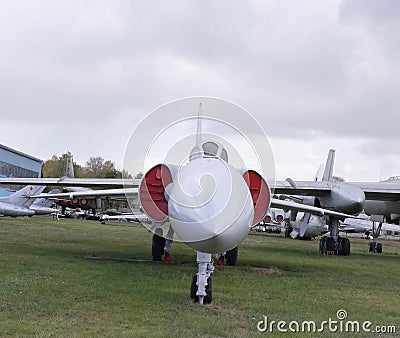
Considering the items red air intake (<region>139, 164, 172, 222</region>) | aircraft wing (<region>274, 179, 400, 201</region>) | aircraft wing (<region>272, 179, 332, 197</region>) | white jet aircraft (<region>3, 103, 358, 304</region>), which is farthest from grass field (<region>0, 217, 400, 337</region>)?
aircraft wing (<region>274, 179, 400, 201</region>)

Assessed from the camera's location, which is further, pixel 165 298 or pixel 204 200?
pixel 165 298

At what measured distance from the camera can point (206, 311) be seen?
602 centimetres

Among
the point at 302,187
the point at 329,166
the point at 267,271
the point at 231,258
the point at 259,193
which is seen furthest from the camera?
the point at 329,166

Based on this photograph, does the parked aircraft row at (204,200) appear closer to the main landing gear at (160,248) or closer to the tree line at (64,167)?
the main landing gear at (160,248)

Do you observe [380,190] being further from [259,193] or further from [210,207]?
[210,207]

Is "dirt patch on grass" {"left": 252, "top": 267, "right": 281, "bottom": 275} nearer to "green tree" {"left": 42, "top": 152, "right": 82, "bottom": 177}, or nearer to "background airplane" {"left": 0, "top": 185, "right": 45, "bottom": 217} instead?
"background airplane" {"left": 0, "top": 185, "right": 45, "bottom": 217}

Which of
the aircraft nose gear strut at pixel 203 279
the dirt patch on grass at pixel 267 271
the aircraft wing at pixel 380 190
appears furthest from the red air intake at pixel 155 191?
the aircraft wing at pixel 380 190

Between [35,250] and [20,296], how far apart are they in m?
6.71

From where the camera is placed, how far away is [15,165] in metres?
46.7

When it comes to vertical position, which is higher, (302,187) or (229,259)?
(302,187)

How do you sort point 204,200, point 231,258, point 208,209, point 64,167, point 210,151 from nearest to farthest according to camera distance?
point 208,209 → point 204,200 → point 210,151 → point 231,258 → point 64,167

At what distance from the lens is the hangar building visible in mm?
44000

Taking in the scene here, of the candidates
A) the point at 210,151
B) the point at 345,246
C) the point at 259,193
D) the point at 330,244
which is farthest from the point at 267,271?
the point at 345,246

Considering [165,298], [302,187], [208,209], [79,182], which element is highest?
[302,187]
